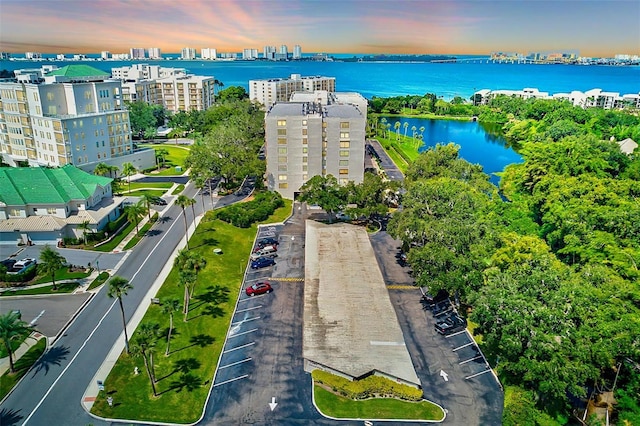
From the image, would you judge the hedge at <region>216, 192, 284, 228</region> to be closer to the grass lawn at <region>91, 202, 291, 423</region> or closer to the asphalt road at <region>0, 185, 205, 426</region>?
the grass lawn at <region>91, 202, 291, 423</region>

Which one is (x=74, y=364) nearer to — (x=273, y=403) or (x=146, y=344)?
(x=146, y=344)

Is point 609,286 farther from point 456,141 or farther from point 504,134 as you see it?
point 504,134

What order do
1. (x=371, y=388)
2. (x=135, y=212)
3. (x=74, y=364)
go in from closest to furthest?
(x=371, y=388), (x=74, y=364), (x=135, y=212)

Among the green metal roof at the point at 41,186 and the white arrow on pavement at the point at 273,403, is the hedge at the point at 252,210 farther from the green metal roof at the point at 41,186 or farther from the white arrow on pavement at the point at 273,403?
the white arrow on pavement at the point at 273,403

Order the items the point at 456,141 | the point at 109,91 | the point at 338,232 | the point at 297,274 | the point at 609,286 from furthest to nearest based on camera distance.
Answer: the point at 456,141 → the point at 109,91 → the point at 338,232 → the point at 297,274 → the point at 609,286

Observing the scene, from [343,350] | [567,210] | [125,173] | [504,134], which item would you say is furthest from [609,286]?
[504,134]

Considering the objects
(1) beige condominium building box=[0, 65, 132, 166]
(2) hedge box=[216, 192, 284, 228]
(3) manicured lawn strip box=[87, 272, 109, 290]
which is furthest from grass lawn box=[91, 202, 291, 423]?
(1) beige condominium building box=[0, 65, 132, 166]

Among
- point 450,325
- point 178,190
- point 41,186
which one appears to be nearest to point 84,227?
point 41,186
